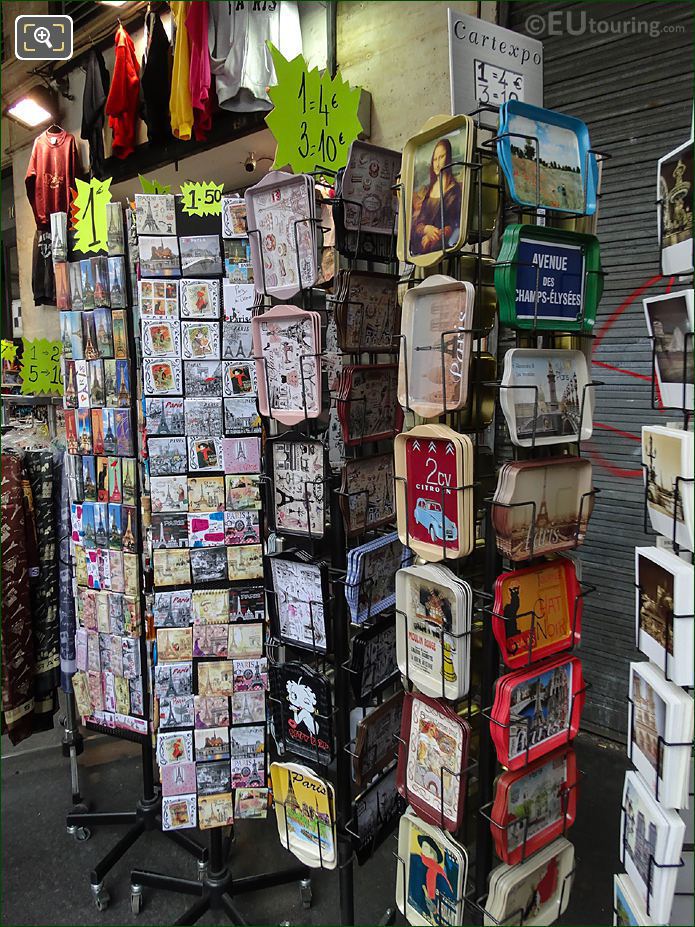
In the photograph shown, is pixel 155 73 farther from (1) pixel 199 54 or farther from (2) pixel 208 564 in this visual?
(2) pixel 208 564

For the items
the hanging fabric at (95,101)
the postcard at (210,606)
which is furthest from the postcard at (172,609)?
the hanging fabric at (95,101)

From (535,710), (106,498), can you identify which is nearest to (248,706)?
(106,498)

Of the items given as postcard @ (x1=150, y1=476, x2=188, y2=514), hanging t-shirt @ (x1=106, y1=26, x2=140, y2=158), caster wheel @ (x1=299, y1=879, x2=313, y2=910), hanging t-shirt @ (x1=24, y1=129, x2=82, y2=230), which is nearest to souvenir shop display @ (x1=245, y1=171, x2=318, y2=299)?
postcard @ (x1=150, y1=476, x2=188, y2=514)

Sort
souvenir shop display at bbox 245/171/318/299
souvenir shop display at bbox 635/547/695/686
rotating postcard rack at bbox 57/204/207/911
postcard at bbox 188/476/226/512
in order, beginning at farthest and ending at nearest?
rotating postcard rack at bbox 57/204/207/911 → postcard at bbox 188/476/226/512 → souvenir shop display at bbox 245/171/318/299 → souvenir shop display at bbox 635/547/695/686

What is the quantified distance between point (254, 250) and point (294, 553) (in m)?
0.90

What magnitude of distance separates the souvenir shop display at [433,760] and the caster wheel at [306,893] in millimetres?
929

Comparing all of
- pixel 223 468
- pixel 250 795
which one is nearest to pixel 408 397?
pixel 223 468

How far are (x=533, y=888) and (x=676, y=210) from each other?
1.66 metres

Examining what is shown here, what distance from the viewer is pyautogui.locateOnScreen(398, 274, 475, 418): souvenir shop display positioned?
1.47 meters

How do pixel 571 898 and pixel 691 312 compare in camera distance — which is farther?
pixel 571 898

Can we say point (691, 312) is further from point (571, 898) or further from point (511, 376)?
point (571, 898)

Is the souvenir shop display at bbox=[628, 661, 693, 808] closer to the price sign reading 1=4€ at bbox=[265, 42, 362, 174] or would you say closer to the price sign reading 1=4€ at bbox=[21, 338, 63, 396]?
the price sign reading 1=4€ at bbox=[265, 42, 362, 174]

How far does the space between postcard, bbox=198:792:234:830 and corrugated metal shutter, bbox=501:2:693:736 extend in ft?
5.81

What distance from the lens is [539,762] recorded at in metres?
1.63
